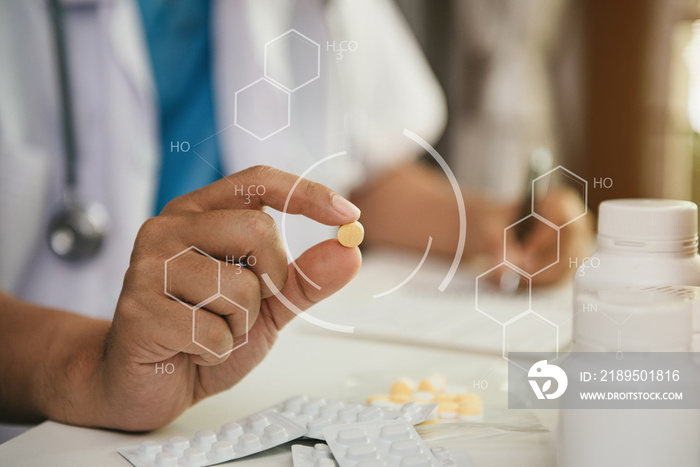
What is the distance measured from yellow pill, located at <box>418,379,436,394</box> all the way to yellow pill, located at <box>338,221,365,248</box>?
15 centimetres

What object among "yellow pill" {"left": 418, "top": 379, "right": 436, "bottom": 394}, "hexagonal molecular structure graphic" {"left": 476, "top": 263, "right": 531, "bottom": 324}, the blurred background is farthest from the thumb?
the blurred background

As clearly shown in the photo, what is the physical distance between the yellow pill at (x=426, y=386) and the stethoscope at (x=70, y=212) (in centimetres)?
28

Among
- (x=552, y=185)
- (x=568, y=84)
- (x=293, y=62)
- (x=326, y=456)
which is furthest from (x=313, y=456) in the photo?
(x=568, y=84)

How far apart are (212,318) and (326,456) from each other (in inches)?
4.1

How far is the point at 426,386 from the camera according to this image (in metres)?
0.46

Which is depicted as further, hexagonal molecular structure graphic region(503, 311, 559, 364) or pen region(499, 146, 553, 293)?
pen region(499, 146, 553, 293)

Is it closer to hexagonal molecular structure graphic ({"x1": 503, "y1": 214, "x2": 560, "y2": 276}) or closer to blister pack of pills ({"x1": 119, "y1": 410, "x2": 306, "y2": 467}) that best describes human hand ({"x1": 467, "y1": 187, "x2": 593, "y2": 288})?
hexagonal molecular structure graphic ({"x1": 503, "y1": 214, "x2": 560, "y2": 276})

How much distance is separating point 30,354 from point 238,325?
7.4 inches

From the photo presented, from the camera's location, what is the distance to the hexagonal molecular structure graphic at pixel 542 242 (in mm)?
747

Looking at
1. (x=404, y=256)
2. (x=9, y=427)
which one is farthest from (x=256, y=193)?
(x=404, y=256)

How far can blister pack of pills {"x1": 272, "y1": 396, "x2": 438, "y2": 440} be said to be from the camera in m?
0.38

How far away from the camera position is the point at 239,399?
0.46 meters

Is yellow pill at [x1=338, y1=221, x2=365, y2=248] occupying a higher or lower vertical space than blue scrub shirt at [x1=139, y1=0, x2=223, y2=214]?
lower

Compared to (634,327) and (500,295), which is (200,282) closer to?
(634,327)
